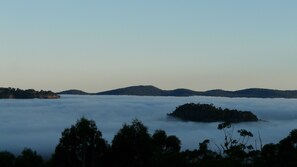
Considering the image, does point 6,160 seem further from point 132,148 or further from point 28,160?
point 132,148

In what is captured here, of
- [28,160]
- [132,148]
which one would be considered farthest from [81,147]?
[28,160]

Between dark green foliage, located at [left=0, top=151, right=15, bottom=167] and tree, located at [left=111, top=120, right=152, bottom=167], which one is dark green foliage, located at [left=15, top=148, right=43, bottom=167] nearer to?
dark green foliage, located at [left=0, top=151, right=15, bottom=167]

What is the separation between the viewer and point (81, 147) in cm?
6109

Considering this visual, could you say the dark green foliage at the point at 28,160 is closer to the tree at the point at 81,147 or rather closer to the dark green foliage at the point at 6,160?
the dark green foliage at the point at 6,160

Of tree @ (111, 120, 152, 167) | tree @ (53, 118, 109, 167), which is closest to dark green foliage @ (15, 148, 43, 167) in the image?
tree @ (53, 118, 109, 167)

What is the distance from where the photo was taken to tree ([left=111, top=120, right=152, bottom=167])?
61094 mm

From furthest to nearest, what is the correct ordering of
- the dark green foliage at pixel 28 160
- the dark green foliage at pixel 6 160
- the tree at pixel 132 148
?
the dark green foliage at pixel 28 160 < the dark green foliage at pixel 6 160 < the tree at pixel 132 148

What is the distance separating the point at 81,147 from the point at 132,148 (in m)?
6.26

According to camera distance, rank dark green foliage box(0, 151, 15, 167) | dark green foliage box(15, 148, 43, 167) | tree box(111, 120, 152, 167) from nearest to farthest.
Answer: tree box(111, 120, 152, 167), dark green foliage box(0, 151, 15, 167), dark green foliage box(15, 148, 43, 167)

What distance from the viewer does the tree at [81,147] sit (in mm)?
61156

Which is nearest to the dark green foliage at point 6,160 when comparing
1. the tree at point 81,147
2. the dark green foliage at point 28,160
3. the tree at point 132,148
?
the dark green foliage at point 28,160

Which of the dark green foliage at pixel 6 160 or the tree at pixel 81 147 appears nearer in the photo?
the tree at pixel 81 147

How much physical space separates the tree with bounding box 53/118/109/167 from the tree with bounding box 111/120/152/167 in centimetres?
179

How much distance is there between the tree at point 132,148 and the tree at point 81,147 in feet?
5.86
